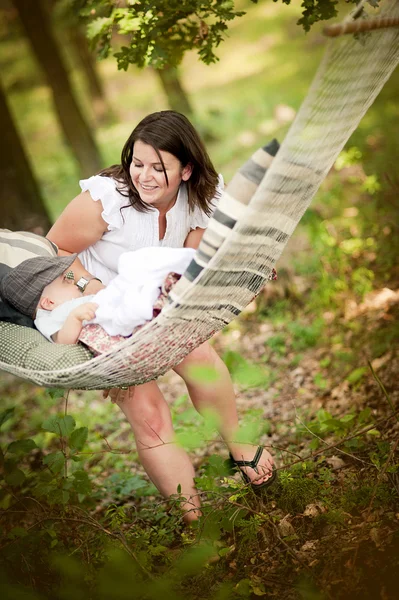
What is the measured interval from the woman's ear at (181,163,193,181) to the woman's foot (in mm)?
1062

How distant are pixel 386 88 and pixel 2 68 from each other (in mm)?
8649

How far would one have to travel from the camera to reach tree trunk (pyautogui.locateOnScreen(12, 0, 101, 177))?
23.7 feet

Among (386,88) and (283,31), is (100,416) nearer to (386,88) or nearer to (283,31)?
(386,88)

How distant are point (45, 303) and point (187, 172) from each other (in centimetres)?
75

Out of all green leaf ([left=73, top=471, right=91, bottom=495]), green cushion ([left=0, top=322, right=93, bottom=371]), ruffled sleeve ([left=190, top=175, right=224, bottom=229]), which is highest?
ruffled sleeve ([left=190, top=175, right=224, bottom=229])

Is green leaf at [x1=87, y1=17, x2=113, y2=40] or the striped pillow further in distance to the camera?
green leaf at [x1=87, y1=17, x2=113, y2=40]

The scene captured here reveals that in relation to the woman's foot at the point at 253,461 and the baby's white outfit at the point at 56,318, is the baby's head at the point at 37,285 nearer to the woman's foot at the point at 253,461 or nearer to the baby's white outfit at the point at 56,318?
the baby's white outfit at the point at 56,318

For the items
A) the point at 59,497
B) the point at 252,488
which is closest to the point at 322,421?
the point at 252,488

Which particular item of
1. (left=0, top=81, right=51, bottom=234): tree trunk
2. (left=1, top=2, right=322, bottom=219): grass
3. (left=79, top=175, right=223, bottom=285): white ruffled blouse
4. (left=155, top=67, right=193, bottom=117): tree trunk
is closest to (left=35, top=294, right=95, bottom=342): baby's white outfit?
(left=79, top=175, right=223, bottom=285): white ruffled blouse

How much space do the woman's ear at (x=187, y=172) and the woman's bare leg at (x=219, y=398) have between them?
65 cm

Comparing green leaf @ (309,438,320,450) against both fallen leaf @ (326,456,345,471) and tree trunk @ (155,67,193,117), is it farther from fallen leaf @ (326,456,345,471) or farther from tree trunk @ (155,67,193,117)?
tree trunk @ (155,67,193,117)

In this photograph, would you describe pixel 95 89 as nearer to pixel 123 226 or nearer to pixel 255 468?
pixel 123 226

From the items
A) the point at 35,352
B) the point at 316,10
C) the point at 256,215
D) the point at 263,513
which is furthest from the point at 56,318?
the point at 316,10

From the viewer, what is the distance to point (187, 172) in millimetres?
2533
